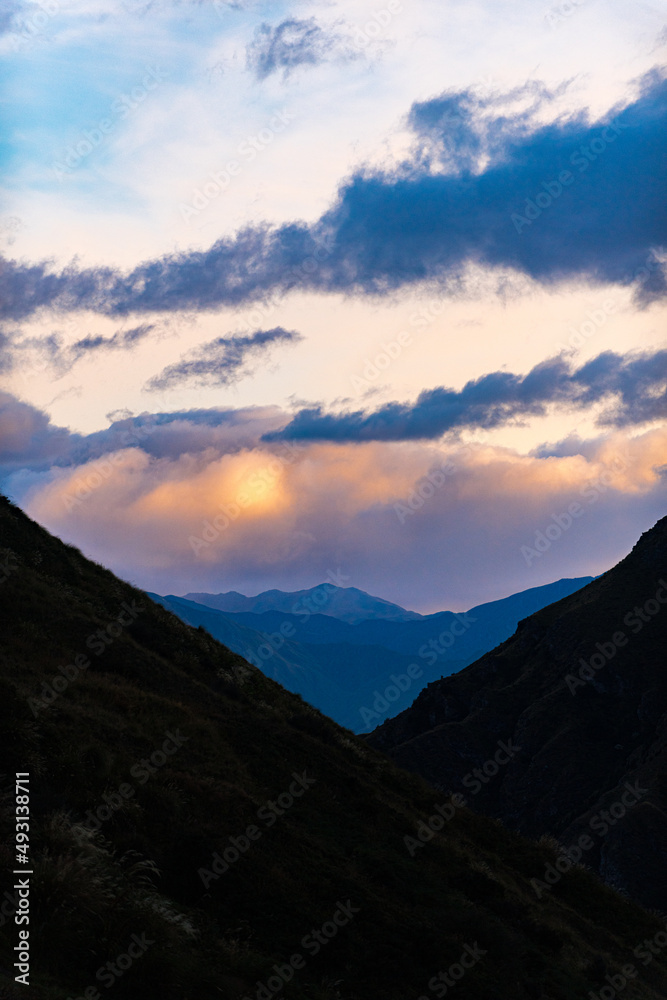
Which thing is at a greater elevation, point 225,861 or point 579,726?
point 225,861

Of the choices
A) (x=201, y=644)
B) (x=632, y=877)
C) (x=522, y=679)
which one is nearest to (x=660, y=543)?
(x=522, y=679)

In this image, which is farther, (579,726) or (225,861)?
(579,726)

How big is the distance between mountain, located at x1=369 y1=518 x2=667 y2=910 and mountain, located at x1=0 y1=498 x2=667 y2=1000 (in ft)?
224

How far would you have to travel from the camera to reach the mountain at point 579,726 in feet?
316

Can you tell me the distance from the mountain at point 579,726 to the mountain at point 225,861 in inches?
2693

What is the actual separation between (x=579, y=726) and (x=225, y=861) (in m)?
115

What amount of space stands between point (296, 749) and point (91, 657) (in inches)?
352

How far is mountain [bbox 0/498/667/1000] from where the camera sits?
14016 mm

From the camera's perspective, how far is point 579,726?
4781 inches

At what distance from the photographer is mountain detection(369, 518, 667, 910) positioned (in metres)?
96.3

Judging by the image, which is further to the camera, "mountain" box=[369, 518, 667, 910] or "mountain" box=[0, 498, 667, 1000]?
"mountain" box=[369, 518, 667, 910]

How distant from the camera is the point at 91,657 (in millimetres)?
29266

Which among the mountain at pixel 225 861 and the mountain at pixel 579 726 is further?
the mountain at pixel 579 726

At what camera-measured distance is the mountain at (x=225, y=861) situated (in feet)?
46.0
